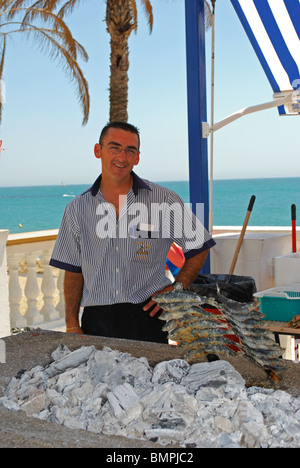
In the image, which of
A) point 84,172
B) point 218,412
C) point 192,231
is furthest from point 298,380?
point 84,172

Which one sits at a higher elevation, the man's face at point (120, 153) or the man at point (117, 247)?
the man's face at point (120, 153)

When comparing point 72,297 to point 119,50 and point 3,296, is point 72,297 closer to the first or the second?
point 3,296

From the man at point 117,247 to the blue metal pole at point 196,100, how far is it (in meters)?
1.57

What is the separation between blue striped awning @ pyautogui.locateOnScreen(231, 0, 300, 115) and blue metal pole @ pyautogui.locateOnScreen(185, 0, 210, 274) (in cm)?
64

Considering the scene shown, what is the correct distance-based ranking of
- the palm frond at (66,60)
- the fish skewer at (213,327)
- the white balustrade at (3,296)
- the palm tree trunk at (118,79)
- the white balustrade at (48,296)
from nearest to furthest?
the fish skewer at (213,327)
the white balustrade at (3,296)
the white balustrade at (48,296)
the palm tree trunk at (118,79)
the palm frond at (66,60)

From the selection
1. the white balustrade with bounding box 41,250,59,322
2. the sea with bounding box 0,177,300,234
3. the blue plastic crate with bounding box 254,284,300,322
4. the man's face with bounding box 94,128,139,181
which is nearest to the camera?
the man's face with bounding box 94,128,139,181

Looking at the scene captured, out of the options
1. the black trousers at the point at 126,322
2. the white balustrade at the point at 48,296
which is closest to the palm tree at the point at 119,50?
the white balustrade at the point at 48,296

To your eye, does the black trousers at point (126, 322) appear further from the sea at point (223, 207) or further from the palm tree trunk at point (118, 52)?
the sea at point (223, 207)

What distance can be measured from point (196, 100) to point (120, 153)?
176 centimetres

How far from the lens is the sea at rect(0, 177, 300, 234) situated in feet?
156

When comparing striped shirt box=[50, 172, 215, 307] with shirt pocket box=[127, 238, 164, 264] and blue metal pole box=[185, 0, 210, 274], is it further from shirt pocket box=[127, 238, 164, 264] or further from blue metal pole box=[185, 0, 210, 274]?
blue metal pole box=[185, 0, 210, 274]

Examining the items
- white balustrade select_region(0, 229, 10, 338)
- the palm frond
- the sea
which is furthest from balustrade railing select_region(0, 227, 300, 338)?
the sea

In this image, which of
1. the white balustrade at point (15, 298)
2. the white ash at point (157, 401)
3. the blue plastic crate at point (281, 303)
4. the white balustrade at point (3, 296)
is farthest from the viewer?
the white balustrade at point (15, 298)

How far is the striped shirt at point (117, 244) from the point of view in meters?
2.42
